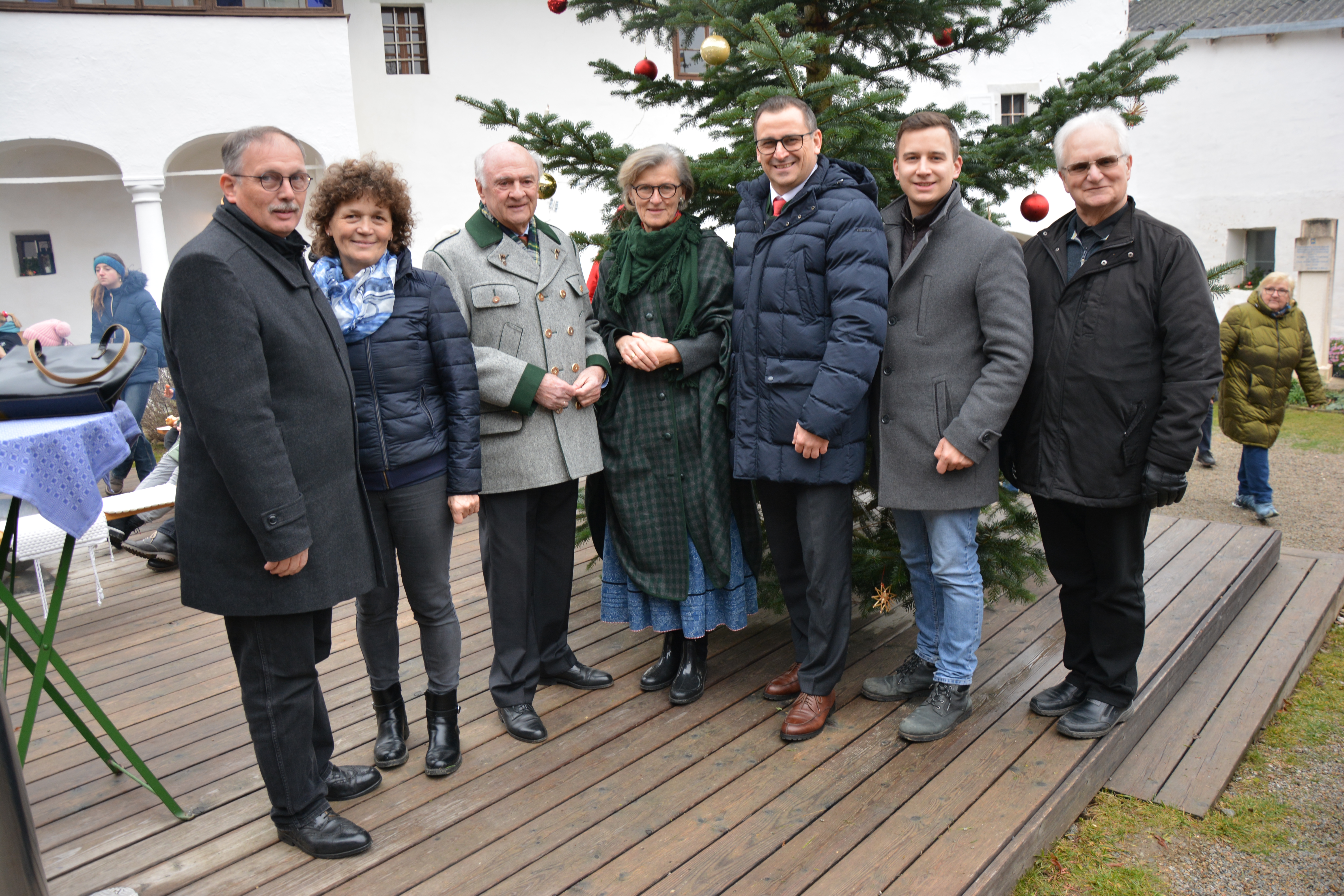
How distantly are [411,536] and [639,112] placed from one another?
1274cm

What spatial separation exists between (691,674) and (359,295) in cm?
182

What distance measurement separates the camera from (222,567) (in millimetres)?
2402

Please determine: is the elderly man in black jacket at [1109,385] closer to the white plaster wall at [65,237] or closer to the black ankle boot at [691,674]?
the black ankle boot at [691,674]

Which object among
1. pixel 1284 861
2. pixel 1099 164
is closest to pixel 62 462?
pixel 1099 164

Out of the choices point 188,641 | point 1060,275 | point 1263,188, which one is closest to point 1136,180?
point 1263,188

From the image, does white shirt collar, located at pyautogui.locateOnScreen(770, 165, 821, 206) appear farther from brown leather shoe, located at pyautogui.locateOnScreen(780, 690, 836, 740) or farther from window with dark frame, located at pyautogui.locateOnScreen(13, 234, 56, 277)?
window with dark frame, located at pyautogui.locateOnScreen(13, 234, 56, 277)

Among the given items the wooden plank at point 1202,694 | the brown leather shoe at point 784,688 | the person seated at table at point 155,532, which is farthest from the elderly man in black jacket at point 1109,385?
the person seated at table at point 155,532

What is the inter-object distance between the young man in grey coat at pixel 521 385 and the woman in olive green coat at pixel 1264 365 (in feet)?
18.3

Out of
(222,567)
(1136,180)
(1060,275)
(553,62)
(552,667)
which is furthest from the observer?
(1136,180)

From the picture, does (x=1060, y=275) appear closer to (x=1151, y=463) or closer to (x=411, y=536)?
(x=1151, y=463)

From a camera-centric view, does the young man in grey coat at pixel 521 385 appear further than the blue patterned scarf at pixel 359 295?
Yes

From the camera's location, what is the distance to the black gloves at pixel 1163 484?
9.18 feet

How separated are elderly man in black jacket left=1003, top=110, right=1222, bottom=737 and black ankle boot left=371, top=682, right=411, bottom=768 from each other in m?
2.19

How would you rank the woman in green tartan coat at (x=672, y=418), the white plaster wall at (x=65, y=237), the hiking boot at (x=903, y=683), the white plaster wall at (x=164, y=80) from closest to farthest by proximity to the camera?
1. the woman in green tartan coat at (x=672, y=418)
2. the hiking boot at (x=903, y=683)
3. the white plaster wall at (x=164, y=80)
4. the white plaster wall at (x=65, y=237)
